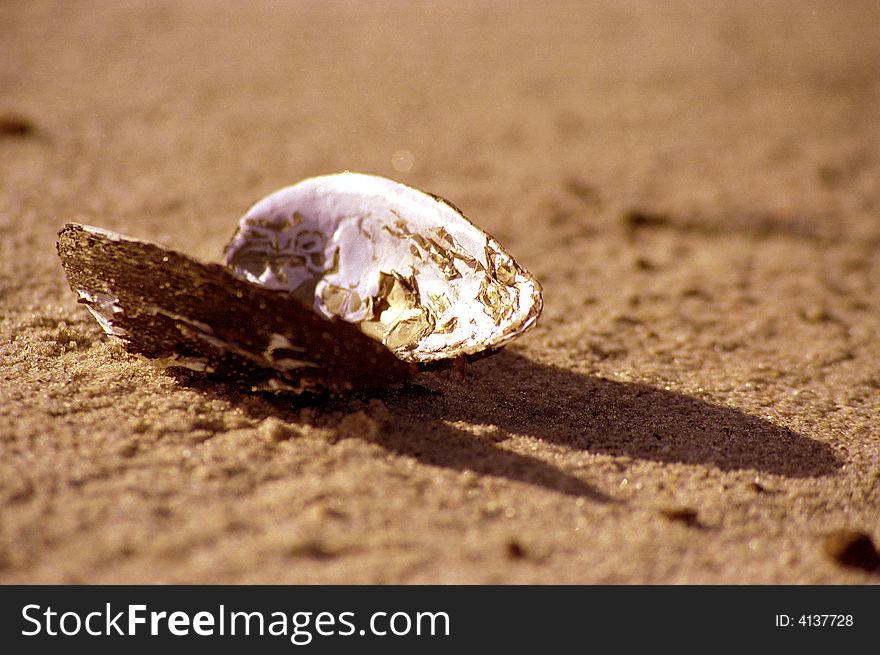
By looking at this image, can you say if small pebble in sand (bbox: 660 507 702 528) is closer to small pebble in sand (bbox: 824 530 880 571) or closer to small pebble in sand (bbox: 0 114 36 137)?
small pebble in sand (bbox: 824 530 880 571)

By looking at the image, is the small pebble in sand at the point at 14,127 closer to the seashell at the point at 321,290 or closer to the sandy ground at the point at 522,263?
the sandy ground at the point at 522,263

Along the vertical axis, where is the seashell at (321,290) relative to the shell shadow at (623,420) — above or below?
above

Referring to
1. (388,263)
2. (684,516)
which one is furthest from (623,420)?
(388,263)

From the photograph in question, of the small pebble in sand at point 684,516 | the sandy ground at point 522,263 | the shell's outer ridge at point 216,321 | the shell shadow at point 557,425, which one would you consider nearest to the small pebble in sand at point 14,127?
the sandy ground at point 522,263

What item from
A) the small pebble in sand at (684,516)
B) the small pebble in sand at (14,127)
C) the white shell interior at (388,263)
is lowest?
the small pebble in sand at (684,516)

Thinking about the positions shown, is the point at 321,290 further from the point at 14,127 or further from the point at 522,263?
the point at 14,127

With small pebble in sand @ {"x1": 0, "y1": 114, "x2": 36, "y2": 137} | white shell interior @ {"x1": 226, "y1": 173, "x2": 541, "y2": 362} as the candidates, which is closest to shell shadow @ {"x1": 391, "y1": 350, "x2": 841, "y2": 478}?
white shell interior @ {"x1": 226, "y1": 173, "x2": 541, "y2": 362}

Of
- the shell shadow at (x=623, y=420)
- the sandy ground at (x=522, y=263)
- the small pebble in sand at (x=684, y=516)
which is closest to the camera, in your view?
the sandy ground at (x=522, y=263)

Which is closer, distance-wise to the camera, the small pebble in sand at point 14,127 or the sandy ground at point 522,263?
the sandy ground at point 522,263
